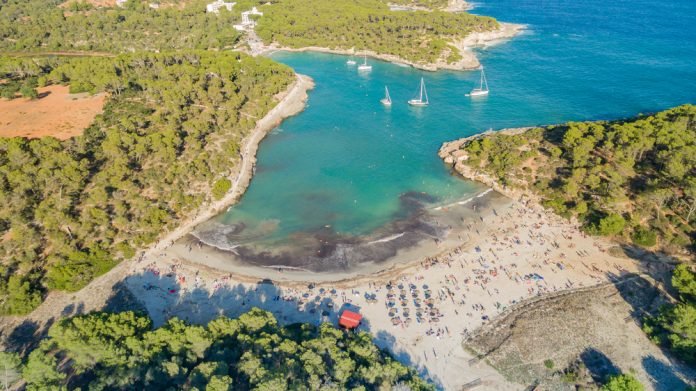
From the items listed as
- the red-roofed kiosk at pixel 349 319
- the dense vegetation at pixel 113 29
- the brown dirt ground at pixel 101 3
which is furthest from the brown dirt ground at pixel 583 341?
the brown dirt ground at pixel 101 3

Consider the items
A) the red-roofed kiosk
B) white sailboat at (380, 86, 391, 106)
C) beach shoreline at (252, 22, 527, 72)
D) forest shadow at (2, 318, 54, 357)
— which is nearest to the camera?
forest shadow at (2, 318, 54, 357)

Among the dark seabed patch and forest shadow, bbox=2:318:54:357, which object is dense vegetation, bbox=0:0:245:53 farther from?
forest shadow, bbox=2:318:54:357

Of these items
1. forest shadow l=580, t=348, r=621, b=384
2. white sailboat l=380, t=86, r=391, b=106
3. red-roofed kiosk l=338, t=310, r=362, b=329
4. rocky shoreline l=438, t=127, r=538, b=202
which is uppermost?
white sailboat l=380, t=86, r=391, b=106

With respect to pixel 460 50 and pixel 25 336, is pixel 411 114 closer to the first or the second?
pixel 460 50

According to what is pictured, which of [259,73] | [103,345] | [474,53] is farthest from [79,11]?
[103,345]

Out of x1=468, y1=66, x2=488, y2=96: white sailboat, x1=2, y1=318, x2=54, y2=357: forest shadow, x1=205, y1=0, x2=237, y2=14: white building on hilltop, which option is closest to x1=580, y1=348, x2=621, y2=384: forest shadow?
x1=2, y1=318, x2=54, y2=357: forest shadow

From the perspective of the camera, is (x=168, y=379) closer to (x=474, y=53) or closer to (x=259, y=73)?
(x=259, y=73)

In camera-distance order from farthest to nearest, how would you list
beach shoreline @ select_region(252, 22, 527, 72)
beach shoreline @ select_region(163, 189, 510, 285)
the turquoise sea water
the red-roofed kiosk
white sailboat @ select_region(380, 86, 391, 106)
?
beach shoreline @ select_region(252, 22, 527, 72)
white sailboat @ select_region(380, 86, 391, 106)
the turquoise sea water
beach shoreline @ select_region(163, 189, 510, 285)
the red-roofed kiosk
